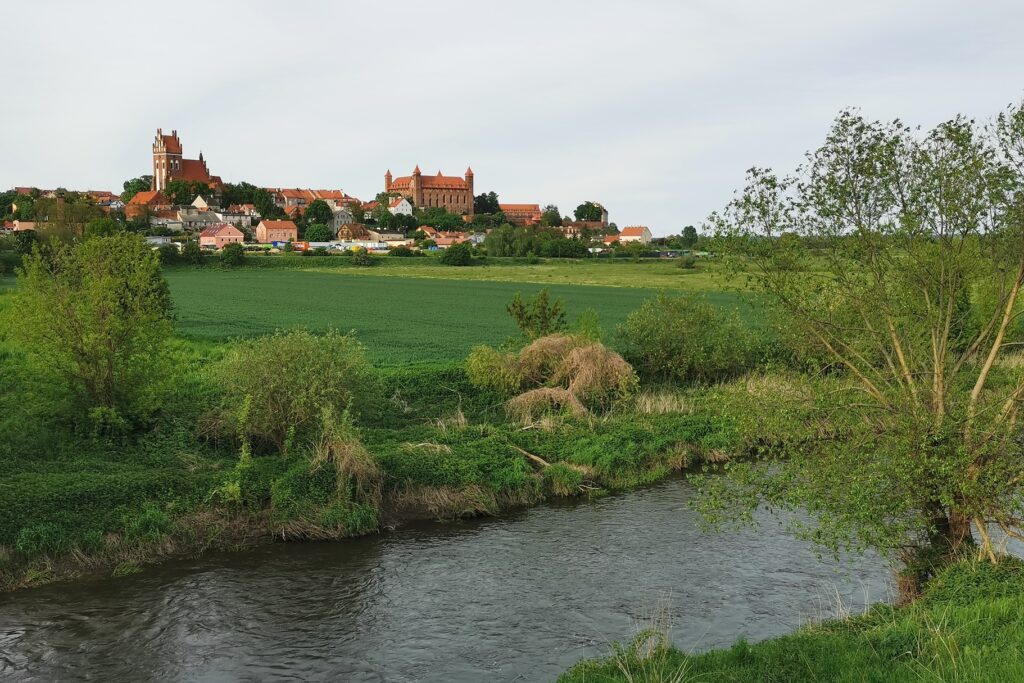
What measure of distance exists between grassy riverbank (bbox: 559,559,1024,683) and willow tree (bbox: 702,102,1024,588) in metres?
1.15

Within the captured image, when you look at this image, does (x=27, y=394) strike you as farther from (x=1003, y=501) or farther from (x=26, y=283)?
(x=1003, y=501)

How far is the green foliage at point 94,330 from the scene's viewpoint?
23547mm

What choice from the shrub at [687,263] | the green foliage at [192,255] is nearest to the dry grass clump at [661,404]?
the shrub at [687,263]

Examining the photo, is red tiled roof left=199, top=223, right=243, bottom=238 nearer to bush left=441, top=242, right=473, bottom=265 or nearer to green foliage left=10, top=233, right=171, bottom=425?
bush left=441, top=242, right=473, bottom=265

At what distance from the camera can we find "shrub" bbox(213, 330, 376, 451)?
23.7m

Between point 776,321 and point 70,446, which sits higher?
point 776,321

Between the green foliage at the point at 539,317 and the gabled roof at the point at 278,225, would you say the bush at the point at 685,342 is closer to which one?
the green foliage at the point at 539,317

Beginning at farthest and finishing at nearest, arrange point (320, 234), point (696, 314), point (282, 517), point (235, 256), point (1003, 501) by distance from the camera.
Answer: point (320, 234), point (235, 256), point (696, 314), point (282, 517), point (1003, 501)

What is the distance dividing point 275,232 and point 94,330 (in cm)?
17756

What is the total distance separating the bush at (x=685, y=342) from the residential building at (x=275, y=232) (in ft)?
551

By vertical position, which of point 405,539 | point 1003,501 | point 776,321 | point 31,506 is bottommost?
point 405,539

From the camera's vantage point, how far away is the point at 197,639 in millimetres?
14898

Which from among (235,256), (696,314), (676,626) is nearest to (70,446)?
(676,626)

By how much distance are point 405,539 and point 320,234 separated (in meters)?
181
